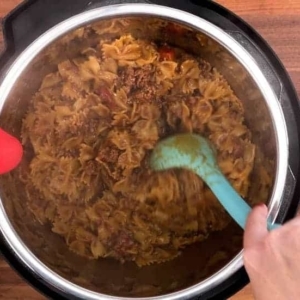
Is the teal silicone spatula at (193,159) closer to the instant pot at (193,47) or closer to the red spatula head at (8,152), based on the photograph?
the instant pot at (193,47)

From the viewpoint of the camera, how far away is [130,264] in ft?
3.27

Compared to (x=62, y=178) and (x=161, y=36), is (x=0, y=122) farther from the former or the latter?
(x=161, y=36)

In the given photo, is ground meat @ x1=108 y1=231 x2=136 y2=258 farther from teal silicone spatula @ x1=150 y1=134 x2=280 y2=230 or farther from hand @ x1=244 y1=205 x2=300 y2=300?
hand @ x1=244 y1=205 x2=300 y2=300

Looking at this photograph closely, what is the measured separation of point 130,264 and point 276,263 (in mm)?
367

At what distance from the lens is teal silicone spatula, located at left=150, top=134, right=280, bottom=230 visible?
36.4 inches

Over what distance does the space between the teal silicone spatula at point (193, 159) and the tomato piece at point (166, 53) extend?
0.42 feet

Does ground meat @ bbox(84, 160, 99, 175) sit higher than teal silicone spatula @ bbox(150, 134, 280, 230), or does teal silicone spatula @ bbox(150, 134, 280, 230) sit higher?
teal silicone spatula @ bbox(150, 134, 280, 230)

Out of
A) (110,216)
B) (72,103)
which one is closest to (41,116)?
(72,103)

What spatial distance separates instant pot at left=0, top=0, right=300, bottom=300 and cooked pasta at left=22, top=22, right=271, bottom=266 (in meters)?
0.04

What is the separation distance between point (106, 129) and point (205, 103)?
167 mm

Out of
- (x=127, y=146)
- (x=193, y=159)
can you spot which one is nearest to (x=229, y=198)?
(x=193, y=159)

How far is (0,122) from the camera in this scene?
881mm

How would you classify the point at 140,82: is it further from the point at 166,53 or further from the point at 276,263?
the point at 276,263

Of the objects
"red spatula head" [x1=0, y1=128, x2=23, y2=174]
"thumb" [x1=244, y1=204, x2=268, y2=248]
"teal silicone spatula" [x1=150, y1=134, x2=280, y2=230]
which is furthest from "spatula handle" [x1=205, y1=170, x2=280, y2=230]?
"red spatula head" [x1=0, y1=128, x2=23, y2=174]
